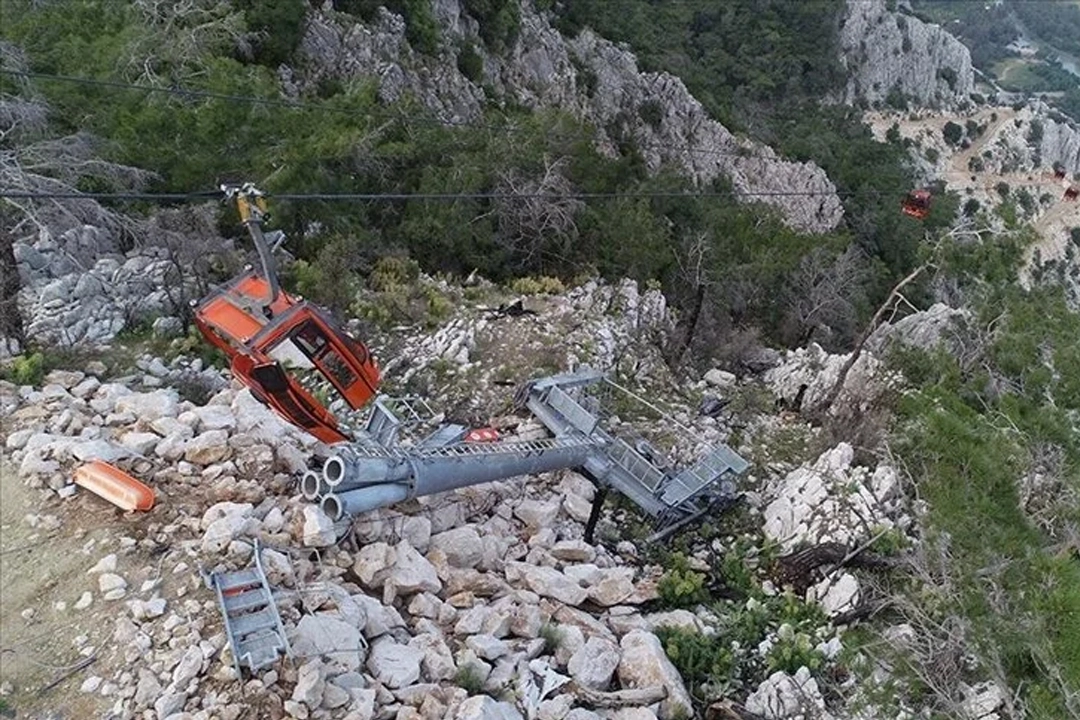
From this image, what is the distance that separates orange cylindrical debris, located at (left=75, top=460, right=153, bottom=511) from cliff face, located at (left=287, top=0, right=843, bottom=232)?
15440 mm

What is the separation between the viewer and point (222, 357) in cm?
1059

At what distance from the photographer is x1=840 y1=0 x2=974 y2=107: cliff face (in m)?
58.2

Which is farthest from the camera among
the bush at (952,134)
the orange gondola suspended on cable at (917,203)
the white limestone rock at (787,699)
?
the bush at (952,134)

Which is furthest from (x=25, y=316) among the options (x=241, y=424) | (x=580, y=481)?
(x=580, y=481)

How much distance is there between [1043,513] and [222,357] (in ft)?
30.1

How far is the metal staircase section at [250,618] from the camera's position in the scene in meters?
5.10

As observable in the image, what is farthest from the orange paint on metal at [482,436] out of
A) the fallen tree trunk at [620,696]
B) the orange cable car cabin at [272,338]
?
the fallen tree trunk at [620,696]

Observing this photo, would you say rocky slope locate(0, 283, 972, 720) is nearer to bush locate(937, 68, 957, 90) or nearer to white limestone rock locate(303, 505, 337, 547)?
white limestone rock locate(303, 505, 337, 547)

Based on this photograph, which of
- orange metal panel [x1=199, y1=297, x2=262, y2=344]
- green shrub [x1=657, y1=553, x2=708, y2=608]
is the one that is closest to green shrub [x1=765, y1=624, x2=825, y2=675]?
green shrub [x1=657, y1=553, x2=708, y2=608]

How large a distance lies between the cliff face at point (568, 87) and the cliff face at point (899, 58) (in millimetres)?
20622

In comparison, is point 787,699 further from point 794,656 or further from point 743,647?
point 743,647

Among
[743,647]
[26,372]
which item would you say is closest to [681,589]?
[743,647]

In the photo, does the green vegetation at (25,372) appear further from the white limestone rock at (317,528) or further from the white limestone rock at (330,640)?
the white limestone rock at (330,640)

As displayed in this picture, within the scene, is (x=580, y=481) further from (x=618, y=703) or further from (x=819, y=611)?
(x=618, y=703)
